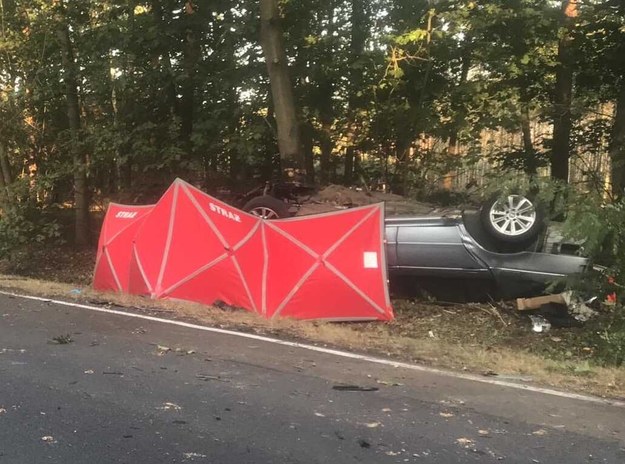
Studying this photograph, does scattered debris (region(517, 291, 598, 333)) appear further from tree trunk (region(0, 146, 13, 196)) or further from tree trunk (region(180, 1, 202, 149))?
tree trunk (region(0, 146, 13, 196))

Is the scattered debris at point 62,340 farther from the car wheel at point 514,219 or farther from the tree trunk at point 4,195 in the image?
the tree trunk at point 4,195

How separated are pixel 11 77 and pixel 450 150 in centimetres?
1214

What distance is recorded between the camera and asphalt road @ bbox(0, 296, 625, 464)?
13.5 feet

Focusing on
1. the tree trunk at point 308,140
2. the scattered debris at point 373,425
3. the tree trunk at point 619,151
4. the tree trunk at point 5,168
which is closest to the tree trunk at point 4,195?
the tree trunk at point 5,168

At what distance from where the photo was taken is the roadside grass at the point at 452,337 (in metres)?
6.31

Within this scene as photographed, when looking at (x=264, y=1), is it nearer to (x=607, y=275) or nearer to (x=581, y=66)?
(x=581, y=66)

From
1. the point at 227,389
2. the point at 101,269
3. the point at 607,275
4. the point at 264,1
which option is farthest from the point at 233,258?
the point at 264,1

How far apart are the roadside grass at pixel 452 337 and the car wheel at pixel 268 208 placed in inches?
91.2

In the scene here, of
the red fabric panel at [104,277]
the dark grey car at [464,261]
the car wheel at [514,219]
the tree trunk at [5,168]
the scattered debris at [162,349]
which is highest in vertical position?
the tree trunk at [5,168]

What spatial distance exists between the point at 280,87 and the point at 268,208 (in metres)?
3.83

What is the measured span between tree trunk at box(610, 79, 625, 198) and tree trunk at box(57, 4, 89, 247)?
13.1m

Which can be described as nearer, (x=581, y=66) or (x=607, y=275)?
(x=607, y=275)

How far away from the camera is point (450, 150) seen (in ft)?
53.1

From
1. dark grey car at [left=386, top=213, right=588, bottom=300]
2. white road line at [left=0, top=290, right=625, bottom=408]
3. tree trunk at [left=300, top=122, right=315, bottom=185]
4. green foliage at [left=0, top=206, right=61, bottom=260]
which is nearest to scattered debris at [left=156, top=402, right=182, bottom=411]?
white road line at [left=0, top=290, right=625, bottom=408]
